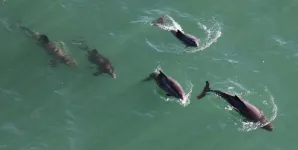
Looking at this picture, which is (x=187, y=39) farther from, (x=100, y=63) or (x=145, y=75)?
(x=100, y=63)

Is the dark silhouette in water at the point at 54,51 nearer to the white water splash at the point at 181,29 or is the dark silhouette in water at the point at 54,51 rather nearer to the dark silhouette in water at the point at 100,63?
the dark silhouette in water at the point at 100,63

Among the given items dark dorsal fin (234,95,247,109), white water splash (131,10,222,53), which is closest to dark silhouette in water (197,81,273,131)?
dark dorsal fin (234,95,247,109)

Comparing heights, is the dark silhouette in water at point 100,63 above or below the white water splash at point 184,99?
above

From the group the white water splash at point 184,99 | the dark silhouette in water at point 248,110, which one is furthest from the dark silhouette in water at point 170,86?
the dark silhouette in water at point 248,110

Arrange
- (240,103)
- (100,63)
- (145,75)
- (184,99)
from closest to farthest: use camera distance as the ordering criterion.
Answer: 1. (240,103)
2. (184,99)
3. (100,63)
4. (145,75)

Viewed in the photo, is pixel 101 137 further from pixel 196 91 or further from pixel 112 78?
pixel 196 91

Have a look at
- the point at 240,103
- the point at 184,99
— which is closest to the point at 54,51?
the point at 184,99

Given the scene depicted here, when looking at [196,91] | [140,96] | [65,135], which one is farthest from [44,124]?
[196,91]

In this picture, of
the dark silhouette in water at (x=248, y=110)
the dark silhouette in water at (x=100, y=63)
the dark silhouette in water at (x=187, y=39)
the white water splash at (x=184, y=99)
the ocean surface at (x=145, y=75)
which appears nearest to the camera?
the dark silhouette in water at (x=248, y=110)
